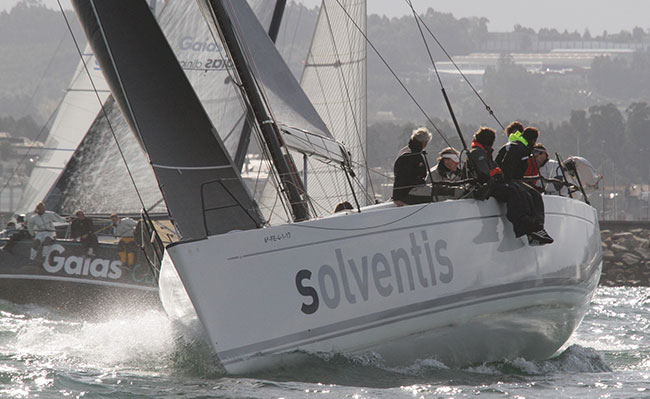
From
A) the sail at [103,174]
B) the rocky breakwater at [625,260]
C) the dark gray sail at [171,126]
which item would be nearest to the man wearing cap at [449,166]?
the dark gray sail at [171,126]

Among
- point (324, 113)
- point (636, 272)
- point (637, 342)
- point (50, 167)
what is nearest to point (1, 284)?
point (50, 167)

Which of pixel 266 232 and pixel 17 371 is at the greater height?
pixel 266 232

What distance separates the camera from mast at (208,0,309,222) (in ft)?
22.5

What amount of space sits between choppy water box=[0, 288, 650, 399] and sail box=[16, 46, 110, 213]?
832 cm

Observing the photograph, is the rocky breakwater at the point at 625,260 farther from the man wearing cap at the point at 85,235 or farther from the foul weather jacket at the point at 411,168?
the foul weather jacket at the point at 411,168

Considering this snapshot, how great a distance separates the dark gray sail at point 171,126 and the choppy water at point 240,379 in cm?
74

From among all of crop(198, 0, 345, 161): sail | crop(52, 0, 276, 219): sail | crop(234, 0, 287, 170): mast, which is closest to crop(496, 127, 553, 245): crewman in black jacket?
crop(198, 0, 345, 161): sail

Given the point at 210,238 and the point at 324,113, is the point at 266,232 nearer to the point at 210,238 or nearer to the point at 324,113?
the point at 210,238

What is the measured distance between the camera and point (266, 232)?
5.86 metres

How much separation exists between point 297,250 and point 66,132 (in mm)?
11340

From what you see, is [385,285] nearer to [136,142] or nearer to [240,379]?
[240,379]

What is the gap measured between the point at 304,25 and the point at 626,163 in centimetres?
12042

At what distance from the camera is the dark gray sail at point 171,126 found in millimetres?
6312

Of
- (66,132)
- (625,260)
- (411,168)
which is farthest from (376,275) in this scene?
(625,260)
